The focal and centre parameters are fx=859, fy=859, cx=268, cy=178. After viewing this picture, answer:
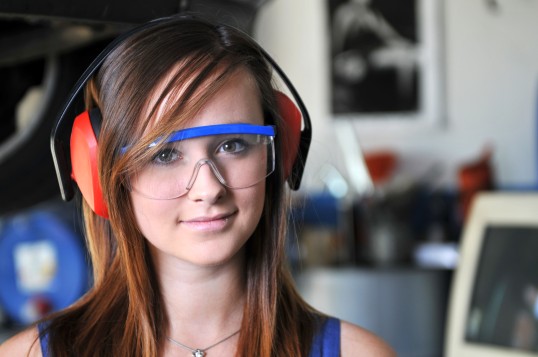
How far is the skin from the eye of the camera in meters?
1.02

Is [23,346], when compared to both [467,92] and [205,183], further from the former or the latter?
[467,92]

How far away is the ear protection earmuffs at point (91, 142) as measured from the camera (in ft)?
3.39

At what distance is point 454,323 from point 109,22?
1302 millimetres

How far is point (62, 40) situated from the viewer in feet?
4.45

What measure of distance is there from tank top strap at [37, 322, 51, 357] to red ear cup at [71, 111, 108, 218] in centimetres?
19

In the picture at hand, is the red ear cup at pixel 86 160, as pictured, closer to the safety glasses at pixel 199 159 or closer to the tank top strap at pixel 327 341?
the safety glasses at pixel 199 159

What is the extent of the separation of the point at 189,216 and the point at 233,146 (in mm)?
99

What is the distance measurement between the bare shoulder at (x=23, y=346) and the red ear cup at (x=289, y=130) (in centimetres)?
40

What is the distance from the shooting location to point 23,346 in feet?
3.72

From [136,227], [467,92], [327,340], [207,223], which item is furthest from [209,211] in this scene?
[467,92]

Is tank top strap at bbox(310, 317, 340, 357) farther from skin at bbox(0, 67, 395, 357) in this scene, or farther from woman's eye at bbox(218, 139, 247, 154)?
woman's eye at bbox(218, 139, 247, 154)

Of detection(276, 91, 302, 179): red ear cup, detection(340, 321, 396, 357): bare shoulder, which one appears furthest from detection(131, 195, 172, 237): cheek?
detection(340, 321, 396, 357): bare shoulder

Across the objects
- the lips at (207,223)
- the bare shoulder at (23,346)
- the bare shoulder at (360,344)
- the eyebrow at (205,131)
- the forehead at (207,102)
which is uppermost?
the forehead at (207,102)

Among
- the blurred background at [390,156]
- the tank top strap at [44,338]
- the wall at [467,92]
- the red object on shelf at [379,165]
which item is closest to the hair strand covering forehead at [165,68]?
A: the tank top strap at [44,338]
